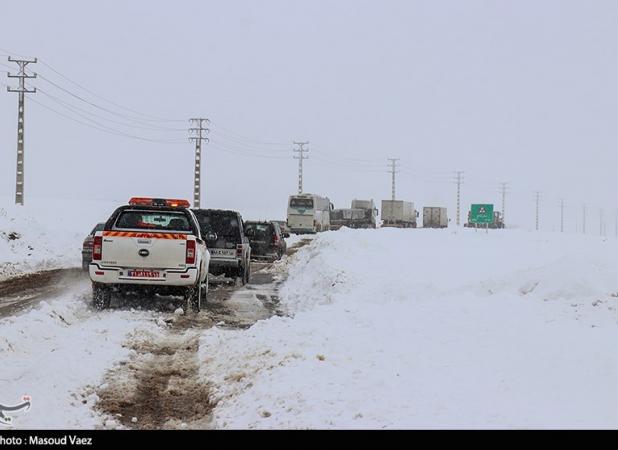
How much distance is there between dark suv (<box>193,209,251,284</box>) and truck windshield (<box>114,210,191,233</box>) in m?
5.16

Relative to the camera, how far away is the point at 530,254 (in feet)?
80.0

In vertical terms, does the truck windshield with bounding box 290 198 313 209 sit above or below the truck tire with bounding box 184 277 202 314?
above

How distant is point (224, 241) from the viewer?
18.5m

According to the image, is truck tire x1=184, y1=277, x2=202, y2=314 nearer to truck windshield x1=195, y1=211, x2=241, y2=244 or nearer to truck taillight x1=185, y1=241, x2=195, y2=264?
truck taillight x1=185, y1=241, x2=195, y2=264

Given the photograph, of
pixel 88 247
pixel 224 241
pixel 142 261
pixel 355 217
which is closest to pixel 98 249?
pixel 142 261

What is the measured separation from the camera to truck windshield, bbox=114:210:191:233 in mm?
12688

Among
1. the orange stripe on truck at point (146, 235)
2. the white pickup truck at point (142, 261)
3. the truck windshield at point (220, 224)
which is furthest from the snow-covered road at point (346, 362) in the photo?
the truck windshield at point (220, 224)

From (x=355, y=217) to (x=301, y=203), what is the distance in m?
11.1

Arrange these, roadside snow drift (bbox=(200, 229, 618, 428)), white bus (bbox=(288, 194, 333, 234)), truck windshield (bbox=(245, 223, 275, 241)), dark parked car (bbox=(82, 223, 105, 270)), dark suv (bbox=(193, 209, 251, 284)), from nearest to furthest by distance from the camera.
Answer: roadside snow drift (bbox=(200, 229, 618, 428)), dark suv (bbox=(193, 209, 251, 284)), dark parked car (bbox=(82, 223, 105, 270)), truck windshield (bbox=(245, 223, 275, 241)), white bus (bbox=(288, 194, 333, 234))

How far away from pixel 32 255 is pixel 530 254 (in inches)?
800

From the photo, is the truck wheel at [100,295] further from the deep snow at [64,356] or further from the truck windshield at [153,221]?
the truck windshield at [153,221]

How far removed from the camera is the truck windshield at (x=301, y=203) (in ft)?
193

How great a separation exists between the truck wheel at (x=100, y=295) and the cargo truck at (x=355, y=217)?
56185 millimetres

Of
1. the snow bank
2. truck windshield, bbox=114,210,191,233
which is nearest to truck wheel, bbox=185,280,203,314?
truck windshield, bbox=114,210,191,233
